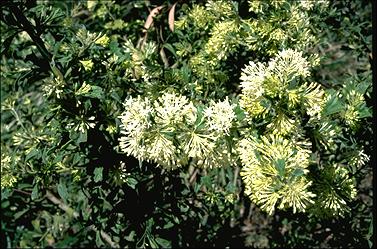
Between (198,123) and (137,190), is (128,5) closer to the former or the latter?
(137,190)

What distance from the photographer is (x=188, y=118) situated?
1.50m

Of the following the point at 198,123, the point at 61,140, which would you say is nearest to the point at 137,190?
the point at 61,140

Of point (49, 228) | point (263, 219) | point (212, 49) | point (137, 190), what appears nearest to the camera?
point (212, 49)

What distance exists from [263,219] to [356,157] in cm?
200

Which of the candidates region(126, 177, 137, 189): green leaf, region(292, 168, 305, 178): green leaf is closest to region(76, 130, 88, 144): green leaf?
region(126, 177, 137, 189): green leaf

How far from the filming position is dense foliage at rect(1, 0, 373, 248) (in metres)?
1.43

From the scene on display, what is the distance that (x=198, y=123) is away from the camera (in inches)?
57.2

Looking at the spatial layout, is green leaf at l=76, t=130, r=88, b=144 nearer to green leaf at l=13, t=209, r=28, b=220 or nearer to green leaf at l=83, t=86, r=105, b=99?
green leaf at l=83, t=86, r=105, b=99

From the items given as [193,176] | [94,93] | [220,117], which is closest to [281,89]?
[220,117]

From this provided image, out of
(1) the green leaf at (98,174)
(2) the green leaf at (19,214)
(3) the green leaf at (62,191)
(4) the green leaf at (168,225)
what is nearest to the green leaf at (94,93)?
(1) the green leaf at (98,174)

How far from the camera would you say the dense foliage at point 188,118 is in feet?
4.68

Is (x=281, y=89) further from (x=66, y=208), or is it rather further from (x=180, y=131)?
(x=66, y=208)

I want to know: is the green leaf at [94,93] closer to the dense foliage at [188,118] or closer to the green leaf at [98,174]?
the dense foliage at [188,118]

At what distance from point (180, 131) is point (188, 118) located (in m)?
0.04
